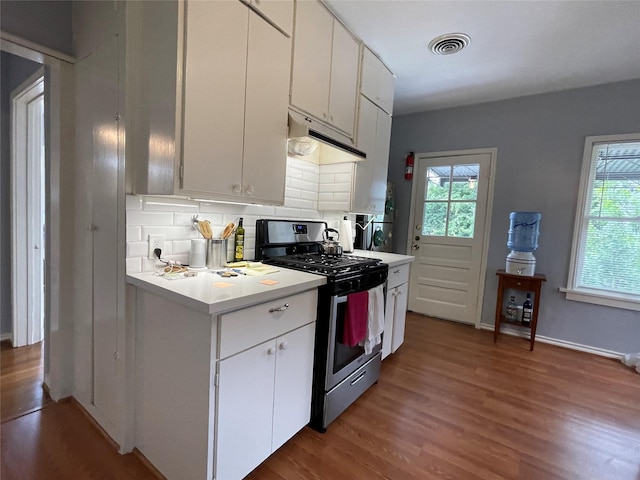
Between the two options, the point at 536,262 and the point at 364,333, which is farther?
the point at 536,262

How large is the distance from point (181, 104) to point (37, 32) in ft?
3.70

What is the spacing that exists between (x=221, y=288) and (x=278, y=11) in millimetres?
1505

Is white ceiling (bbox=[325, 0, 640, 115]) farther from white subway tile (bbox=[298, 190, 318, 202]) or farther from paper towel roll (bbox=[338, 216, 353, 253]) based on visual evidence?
paper towel roll (bbox=[338, 216, 353, 253])

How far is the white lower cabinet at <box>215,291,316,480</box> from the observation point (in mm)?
1203

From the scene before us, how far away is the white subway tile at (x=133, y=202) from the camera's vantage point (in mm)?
1441

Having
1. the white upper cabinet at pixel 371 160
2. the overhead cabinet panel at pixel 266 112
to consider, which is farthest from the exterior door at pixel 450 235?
the overhead cabinet panel at pixel 266 112

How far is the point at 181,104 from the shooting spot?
4.20 feet

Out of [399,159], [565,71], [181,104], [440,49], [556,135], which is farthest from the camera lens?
[399,159]

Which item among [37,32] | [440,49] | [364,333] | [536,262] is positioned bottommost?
[364,333]

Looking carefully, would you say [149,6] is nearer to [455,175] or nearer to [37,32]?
[37,32]

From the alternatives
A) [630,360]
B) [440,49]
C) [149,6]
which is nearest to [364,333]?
[149,6]

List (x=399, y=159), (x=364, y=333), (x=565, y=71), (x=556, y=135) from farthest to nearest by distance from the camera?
(x=399, y=159)
(x=556, y=135)
(x=565, y=71)
(x=364, y=333)

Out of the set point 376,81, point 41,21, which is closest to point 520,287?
point 376,81

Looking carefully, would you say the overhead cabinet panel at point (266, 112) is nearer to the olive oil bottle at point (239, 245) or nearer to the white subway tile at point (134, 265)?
the olive oil bottle at point (239, 245)
